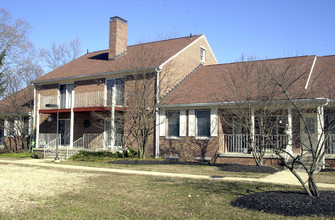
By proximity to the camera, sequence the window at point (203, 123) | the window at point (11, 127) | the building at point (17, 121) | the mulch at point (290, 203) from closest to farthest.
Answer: the mulch at point (290, 203) < the window at point (203, 123) < the building at point (17, 121) < the window at point (11, 127)

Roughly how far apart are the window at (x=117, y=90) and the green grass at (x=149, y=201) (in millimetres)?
9534

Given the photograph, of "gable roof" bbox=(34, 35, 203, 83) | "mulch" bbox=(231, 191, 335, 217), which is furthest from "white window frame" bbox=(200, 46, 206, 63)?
"mulch" bbox=(231, 191, 335, 217)

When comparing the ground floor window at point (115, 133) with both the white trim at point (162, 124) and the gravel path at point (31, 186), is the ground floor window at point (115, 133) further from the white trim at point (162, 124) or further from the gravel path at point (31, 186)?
the gravel path at point (31, 186)

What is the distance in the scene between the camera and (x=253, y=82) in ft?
50.2

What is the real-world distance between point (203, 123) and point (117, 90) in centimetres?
592

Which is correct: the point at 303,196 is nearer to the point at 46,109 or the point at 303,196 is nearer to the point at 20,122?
the point at 46,109

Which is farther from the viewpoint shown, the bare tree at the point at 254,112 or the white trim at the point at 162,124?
the white trim at the point at 162,124

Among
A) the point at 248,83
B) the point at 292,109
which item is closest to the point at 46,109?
the point at 248,83

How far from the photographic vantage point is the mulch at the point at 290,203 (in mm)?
6461

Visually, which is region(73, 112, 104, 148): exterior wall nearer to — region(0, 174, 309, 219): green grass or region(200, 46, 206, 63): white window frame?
region(200, 46, 206, 63): white window frame

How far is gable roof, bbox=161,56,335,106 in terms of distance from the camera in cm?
1492

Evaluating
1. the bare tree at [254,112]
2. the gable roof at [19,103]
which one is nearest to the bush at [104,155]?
the bare tree at [254,112]

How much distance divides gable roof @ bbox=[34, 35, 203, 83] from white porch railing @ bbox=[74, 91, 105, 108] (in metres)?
1.29

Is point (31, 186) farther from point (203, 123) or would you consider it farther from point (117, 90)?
point (117, 90)
